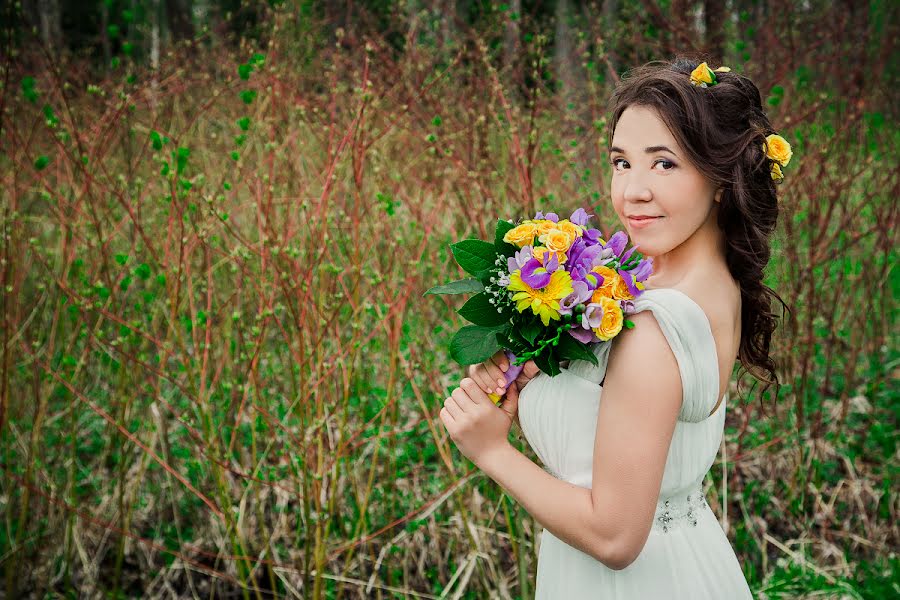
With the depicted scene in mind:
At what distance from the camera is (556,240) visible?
1.18 m

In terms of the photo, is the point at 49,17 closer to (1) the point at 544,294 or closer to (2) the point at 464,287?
(2) the point at 464,287

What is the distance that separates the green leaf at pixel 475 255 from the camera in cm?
125

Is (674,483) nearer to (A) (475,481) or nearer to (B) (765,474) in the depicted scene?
(A) (475,481)

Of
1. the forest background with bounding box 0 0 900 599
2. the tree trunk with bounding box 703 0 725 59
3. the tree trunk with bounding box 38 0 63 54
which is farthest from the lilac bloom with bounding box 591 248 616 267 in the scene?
the tree trunk with bounding box 38 0 63 54

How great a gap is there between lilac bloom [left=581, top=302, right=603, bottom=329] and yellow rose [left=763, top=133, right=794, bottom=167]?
400mm

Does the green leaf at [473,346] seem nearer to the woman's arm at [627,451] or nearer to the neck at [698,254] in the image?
the woman's arm at [627,451]

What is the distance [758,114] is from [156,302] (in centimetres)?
202

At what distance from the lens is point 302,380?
2049mm

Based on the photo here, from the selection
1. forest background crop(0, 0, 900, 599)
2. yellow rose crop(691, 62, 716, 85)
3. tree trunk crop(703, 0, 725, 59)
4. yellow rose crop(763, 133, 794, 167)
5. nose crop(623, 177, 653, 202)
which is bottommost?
forest background crop(0, 0, 900, 599)

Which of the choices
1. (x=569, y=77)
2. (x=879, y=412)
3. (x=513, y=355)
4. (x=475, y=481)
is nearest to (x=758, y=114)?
(x=513, y=355)

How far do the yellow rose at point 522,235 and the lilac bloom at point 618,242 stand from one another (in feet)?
0.38

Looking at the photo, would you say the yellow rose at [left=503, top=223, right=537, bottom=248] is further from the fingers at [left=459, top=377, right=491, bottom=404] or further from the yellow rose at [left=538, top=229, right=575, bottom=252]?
the fingers at [left=459, top=377, right=491, bottom=404]

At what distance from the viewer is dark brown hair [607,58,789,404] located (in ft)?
4.02

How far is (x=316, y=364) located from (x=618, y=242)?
1387mm
